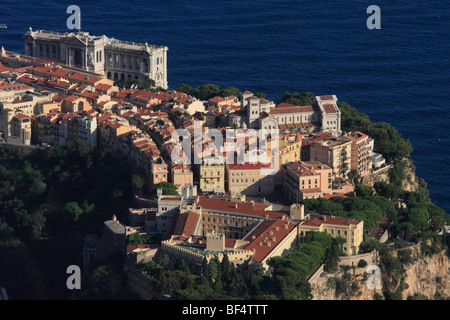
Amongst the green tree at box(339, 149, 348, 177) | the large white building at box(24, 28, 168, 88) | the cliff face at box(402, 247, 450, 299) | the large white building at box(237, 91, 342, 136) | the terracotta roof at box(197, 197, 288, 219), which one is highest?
the large white building at box(24, 28, 168, 88)

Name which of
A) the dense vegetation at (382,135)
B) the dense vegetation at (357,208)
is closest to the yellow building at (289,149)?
the dense vegetation at (357,208)

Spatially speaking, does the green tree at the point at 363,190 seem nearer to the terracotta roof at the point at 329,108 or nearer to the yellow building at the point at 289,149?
the yellow building at the point at 289,149

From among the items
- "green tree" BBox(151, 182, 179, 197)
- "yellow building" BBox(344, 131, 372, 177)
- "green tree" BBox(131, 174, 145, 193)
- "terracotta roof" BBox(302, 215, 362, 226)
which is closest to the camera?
"terracotta roof" BBox(302, 215, 362, 226)

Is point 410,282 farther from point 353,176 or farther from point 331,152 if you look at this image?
point 331,152

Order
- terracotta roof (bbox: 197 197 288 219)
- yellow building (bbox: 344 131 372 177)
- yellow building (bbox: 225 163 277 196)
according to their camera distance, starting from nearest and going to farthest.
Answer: terracotta roof (bbox: 197 197 288 219)
yellow building (bbox: 225 163 277 196)
yellow building (bbox: 344 131 372 177)

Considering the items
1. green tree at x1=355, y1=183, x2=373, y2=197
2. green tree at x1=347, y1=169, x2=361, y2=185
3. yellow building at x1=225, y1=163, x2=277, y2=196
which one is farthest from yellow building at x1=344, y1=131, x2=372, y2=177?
yellow building at x1=225, y1=163, x2=277, y2=196

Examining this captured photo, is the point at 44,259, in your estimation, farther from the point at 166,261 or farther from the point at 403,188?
the point at 403,188

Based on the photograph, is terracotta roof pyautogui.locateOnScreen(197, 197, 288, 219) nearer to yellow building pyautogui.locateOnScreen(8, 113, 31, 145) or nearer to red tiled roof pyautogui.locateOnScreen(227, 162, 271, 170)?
red tiled roof pyautogui.locateOnScreen(227, 162, 271, 170)

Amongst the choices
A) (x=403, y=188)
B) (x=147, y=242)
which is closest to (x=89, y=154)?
(x=147, y=242)

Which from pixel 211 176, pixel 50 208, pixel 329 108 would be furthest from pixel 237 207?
pixel 329 108
